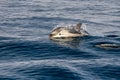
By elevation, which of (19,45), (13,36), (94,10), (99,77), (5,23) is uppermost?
(94,10)

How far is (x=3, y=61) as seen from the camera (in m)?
27.5

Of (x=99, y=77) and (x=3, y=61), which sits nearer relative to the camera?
(x=99, y=77)

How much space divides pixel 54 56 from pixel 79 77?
5.90 meters

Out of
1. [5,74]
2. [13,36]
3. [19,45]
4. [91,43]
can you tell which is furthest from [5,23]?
[5,74]

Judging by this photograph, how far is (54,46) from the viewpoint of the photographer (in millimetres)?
31719

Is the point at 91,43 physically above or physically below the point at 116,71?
above

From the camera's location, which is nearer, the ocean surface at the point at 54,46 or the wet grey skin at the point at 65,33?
the ocean surface at the point at 54,46

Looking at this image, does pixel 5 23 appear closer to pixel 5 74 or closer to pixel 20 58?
pixel 20 58

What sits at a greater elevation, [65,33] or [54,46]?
[65,33]

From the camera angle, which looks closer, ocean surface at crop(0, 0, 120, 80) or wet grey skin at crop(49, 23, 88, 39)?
ocean surface at crop(0, 0, 120, 80)

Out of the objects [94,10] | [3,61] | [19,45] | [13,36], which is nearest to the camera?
[3,61]

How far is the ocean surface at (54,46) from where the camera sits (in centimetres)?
2455

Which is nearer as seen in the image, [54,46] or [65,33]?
[54,46]

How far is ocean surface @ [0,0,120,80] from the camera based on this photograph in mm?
24547
